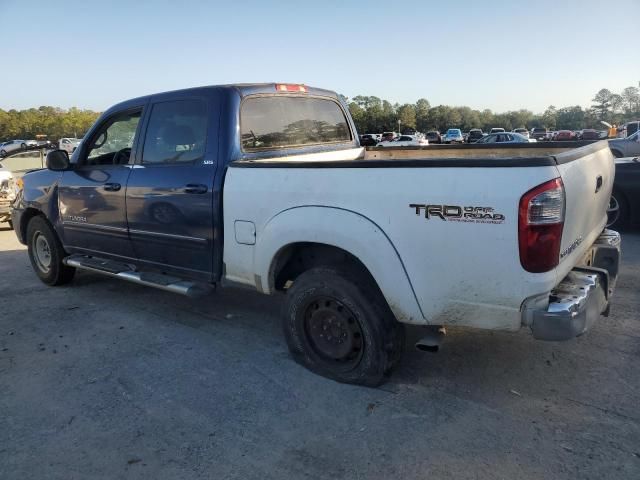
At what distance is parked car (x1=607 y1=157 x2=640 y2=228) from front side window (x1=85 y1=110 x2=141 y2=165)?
6.67 meters

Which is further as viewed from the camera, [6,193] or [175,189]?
[6,193]

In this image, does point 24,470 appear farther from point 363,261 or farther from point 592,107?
point 592,107

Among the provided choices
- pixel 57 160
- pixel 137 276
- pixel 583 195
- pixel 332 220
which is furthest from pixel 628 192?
pixel 57 160

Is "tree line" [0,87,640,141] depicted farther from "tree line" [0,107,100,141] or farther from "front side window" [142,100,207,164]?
"front side window" [142,100,207,164]

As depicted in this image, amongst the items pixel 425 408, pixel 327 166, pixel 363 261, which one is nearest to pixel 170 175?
pixel 327 166

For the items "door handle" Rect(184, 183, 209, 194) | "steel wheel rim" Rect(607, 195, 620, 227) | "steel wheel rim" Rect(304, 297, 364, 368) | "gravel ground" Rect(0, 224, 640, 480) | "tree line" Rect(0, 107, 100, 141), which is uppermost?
"tree line" Rect(0, 107, 100, 141)

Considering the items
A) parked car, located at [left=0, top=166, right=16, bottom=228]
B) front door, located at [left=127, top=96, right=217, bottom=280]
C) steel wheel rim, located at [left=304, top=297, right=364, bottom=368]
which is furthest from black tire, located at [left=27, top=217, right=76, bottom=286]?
parked car, located at [left=0, top=166, right=16, bottom=228]

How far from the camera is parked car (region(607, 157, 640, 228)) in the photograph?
7.72m

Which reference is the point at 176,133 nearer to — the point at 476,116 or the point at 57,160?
the point at 57,160

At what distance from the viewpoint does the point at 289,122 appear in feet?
15.2

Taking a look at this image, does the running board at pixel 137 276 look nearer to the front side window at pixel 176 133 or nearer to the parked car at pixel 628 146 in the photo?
the front side window at pixel 176 133

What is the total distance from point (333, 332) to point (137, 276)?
6.71ft

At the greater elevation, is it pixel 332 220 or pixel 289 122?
pixel 289 122

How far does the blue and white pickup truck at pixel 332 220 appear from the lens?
2.69 metres
